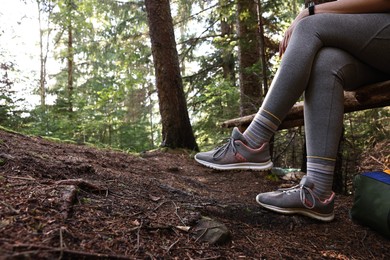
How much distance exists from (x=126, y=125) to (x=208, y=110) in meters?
2.63

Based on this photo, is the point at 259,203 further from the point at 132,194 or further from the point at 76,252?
the point at 76,252

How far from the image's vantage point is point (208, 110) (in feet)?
26.3

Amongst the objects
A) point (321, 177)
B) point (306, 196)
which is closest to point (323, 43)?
point (321, 177)

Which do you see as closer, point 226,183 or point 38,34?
point 226,183

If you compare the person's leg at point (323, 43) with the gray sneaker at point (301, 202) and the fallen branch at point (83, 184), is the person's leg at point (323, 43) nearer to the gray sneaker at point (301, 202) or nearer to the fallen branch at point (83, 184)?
the gray sneaker at point (301, 202)

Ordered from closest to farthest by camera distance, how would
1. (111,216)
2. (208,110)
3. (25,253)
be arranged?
1. (25,253)
2. (111,216)
3. (208,110)

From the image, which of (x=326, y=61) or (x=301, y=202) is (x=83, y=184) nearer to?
(x=301, y=202)

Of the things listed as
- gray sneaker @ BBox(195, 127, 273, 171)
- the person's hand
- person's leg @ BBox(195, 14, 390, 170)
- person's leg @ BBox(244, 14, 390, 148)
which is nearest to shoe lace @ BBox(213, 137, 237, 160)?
gray sneaker @ BBox(195, 127, 273, 171)

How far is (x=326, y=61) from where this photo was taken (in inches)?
68.7

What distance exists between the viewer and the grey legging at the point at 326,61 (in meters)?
1.72

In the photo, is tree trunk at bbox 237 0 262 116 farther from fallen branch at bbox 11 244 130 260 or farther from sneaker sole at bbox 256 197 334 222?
fallen branch at bbox 11 244 130 260

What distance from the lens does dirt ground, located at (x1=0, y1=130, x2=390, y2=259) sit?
3.26 feet

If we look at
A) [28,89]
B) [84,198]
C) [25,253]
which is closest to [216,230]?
[84,198]

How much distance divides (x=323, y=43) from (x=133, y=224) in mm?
1458
